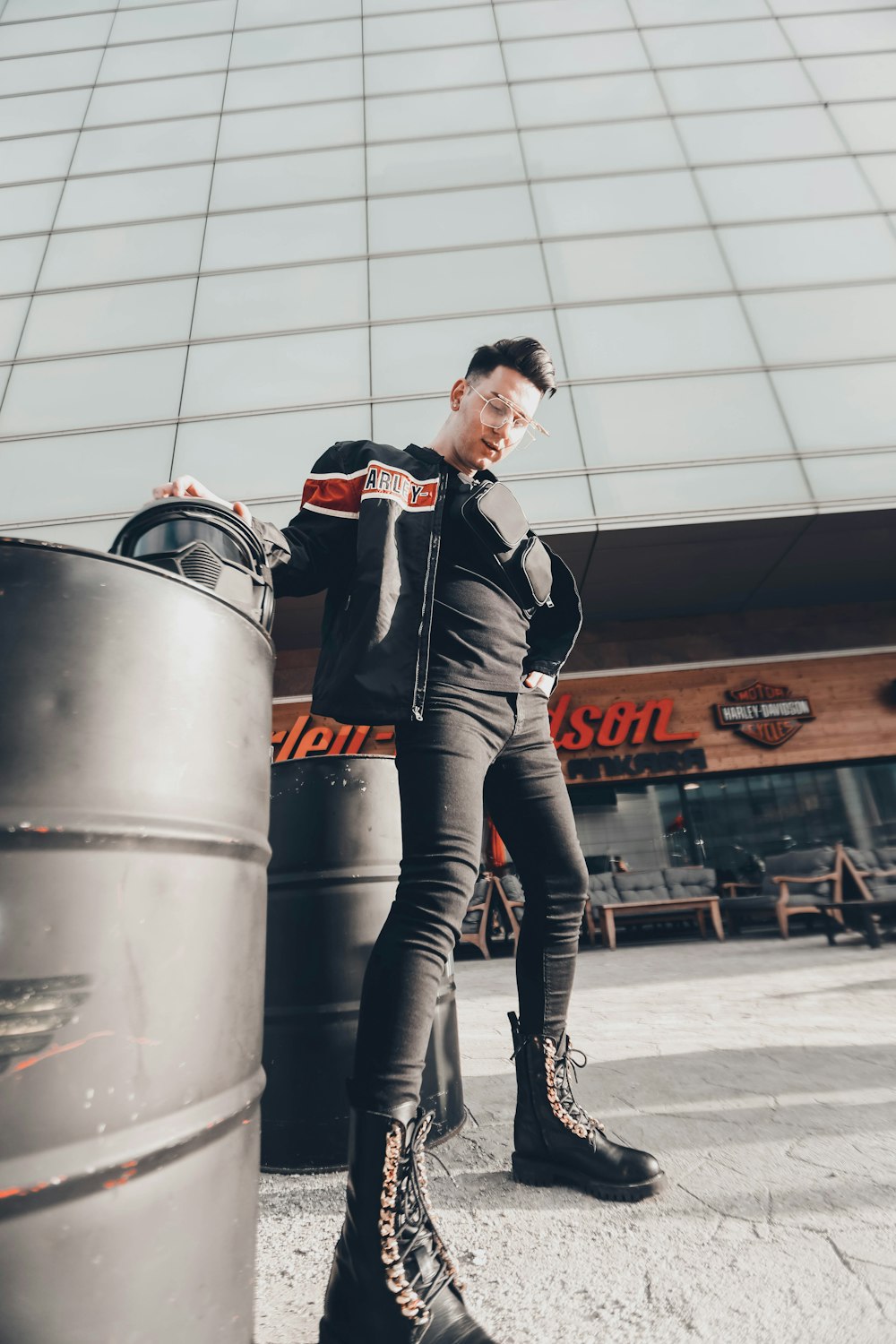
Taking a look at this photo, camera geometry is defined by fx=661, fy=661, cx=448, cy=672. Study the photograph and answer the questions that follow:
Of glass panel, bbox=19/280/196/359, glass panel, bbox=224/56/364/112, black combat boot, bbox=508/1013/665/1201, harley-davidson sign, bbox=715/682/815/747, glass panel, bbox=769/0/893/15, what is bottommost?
black combat boot, bbox=508/1013/665/1201

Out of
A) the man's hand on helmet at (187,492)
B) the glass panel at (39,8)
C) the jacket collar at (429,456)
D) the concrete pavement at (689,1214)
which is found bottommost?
the concrete pavement at (689,1214)

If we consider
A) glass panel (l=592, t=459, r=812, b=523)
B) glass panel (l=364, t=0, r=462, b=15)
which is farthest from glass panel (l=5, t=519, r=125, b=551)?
glass panel (l=364, t=0, r=462, b=15)

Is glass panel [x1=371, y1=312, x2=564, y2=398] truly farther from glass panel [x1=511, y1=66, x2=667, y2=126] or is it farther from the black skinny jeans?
the black skinny jeans

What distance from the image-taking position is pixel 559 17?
35.3ft

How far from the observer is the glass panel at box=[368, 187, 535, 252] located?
9.10 meters

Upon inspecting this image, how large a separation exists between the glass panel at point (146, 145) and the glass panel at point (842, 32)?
30.7 ft

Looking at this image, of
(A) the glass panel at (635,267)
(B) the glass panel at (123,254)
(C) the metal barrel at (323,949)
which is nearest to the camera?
(C) the metal barrel at (323,949)

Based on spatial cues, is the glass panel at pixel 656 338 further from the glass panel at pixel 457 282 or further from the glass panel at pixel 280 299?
the glass panel at pixel 280 299

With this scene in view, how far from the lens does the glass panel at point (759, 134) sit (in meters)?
9.54

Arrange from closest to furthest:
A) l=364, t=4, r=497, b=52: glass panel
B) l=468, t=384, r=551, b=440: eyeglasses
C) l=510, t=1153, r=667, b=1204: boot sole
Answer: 1. l=510, t=1153, r=667, b=1204: boot sole
2. l=468, t=384, r=551, b=440: eyeglasses
3. l=364, t=4, r=497, b=52: glass panel

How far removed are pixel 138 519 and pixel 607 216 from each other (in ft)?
34.5

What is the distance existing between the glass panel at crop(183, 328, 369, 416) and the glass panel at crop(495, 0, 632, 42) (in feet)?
22.0

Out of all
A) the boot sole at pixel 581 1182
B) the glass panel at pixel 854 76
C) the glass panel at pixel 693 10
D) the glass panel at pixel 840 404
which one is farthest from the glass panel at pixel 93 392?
the glass panel at pixel 854 76

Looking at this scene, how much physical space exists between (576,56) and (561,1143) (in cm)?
1406
